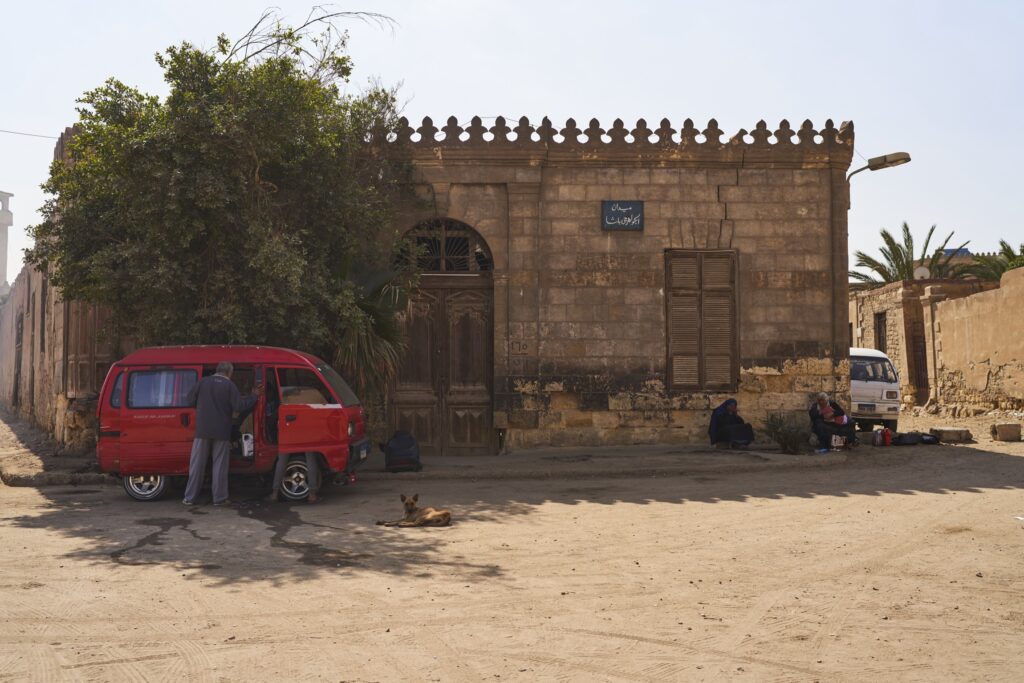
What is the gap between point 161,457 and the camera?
1012 centimetres

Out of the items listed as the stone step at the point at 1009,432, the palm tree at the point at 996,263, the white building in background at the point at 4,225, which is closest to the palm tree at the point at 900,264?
the palm tree at the point at 996,263

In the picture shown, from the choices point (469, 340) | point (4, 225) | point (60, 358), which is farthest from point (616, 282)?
point (4, 225)

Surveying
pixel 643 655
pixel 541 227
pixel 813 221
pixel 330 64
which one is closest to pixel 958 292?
pixel 813 221

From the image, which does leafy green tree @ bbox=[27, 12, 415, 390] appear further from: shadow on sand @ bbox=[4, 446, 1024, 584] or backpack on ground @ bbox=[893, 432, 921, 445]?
backpack on ground @ bbox=[893, 432, 921, 445]

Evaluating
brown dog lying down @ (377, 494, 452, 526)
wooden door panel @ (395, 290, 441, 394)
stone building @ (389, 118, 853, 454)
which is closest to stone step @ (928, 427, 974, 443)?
stone building @ (389, 118, 853, 454)

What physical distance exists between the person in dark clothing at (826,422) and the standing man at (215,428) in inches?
356

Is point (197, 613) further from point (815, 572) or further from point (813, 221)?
point (813, 221)

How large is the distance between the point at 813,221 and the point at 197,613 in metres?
12.2

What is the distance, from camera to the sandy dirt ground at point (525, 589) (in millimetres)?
4465

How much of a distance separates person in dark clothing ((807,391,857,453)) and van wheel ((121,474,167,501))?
9738 millimetres

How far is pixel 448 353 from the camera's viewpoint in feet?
48.1

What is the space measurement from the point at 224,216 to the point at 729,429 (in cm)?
819

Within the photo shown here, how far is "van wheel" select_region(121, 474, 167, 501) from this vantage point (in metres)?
10.2

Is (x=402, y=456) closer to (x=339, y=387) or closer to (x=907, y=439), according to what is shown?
(x=339, y=387)
